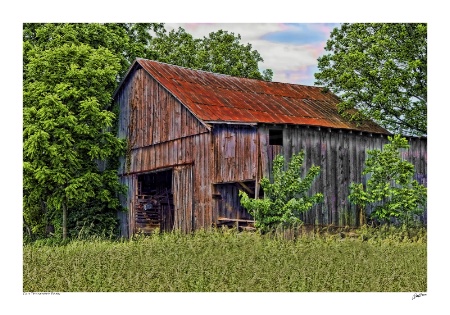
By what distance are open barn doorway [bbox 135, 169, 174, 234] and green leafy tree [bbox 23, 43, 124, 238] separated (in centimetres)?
145

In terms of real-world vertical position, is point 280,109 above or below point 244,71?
below

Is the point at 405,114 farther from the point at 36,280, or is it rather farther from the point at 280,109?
the point at 36,280

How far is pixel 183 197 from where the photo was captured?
78.0 ft

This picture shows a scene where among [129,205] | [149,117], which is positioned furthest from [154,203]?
[149,117]

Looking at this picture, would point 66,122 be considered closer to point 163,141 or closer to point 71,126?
point 71,126

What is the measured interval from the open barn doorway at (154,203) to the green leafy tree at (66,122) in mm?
1453

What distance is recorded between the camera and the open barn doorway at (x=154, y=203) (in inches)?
1056

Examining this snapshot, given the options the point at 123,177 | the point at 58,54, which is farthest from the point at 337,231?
the point at 58,54

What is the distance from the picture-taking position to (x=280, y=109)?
24.9 meters

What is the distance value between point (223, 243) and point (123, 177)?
999 centimetres

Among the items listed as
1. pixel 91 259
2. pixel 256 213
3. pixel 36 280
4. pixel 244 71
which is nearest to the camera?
pixel 36 280

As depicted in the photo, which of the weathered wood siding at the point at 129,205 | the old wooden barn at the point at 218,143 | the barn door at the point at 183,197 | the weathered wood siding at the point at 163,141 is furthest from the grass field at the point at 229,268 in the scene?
the weathered wood siding at the point at 129,205

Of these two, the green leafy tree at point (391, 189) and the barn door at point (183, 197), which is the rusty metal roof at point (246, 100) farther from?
the barn door at point (183, 197)

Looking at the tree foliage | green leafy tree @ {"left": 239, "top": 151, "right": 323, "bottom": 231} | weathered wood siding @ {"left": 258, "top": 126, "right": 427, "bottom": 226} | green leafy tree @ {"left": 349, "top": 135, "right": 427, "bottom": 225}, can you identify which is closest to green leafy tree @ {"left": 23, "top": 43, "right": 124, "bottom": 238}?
the tree foliage
